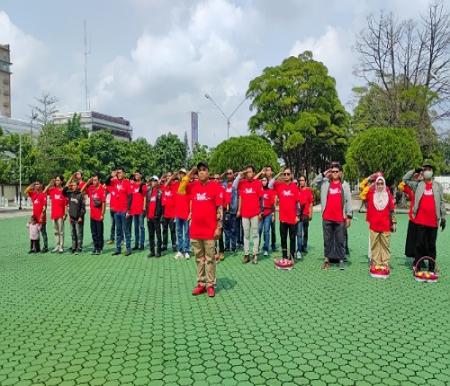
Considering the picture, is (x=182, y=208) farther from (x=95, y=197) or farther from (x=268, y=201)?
(x=95, y=197)

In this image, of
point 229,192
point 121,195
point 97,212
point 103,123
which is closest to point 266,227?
point 229,192

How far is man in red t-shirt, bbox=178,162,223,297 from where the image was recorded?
5957mm

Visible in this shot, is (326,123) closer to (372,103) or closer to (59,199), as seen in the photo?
(372,103)

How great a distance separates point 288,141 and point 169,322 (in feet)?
93.1

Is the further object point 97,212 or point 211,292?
point 97,212

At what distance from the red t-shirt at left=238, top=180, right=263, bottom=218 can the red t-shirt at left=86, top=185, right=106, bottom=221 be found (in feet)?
11.2

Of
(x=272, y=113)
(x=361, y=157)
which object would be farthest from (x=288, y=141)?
(x=361, y=157)

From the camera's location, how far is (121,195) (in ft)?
31.7

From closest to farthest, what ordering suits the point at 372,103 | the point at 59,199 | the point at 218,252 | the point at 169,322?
the point at 169,322 < the point at 218,252 < the point at 59,199 < the point at 372,103

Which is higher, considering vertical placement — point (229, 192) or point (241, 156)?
point (241, 156)

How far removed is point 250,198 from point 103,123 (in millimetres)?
94600

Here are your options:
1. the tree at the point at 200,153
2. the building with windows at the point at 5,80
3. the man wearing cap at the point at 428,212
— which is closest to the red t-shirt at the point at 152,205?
the man wearing cap at the point at 428,212

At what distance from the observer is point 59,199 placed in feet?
32.1

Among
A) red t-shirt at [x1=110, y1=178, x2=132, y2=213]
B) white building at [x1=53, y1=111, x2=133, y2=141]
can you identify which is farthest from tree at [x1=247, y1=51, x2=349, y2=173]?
white building at [x1=53, y1=111, x2=133, y2=141]
